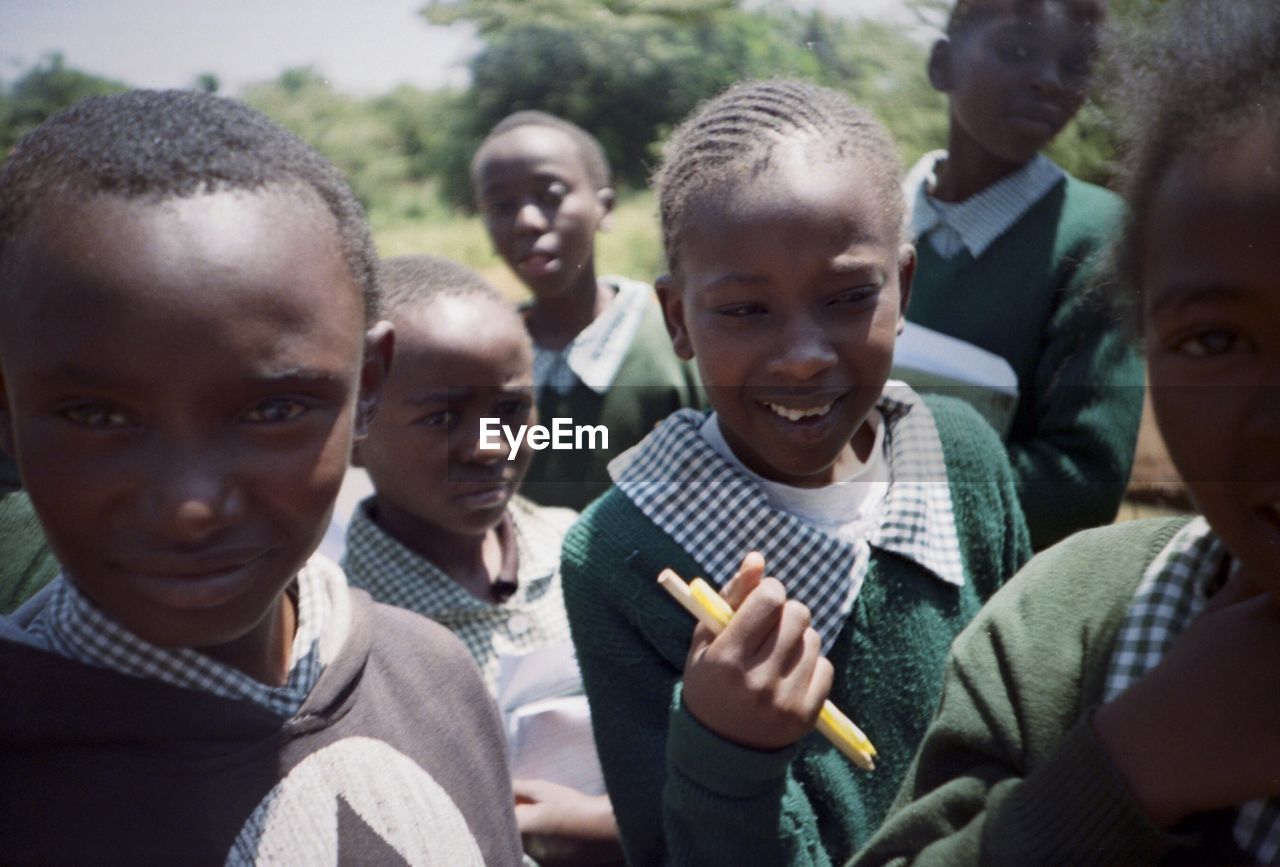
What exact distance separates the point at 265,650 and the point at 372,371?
9.5 inches

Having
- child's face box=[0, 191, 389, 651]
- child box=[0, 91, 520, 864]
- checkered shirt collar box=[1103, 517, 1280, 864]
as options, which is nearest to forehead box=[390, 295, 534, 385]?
child box=[0, 91, 520, 864]

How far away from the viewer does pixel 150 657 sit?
929mm

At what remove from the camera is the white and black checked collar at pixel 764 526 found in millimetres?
1210

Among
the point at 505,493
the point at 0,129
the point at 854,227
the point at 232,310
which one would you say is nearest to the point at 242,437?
the point at 232,310

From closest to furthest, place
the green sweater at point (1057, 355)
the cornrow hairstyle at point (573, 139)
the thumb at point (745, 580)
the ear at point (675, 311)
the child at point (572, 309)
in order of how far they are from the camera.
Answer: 1. the thumb at point (745, 580)
2. the ear at point (675, 311)
3. the green sweater at point (1057, 355)
4. the child at point (572, 309)
5. the cornrow hairstyle at point (573, 139)

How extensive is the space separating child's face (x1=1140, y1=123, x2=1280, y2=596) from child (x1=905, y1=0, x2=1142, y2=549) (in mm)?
943

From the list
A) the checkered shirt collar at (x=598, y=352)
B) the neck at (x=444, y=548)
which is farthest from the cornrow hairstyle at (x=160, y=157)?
the checkered shirt collar at (x=598, y=352)

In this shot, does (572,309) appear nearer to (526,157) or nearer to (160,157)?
(526,157)

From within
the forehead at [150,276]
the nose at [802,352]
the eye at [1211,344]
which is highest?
the eye at [1211,344]

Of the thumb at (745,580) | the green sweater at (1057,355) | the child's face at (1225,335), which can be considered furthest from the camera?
the green sweater at (1057,355)

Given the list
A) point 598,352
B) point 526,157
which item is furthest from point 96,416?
point 526,157

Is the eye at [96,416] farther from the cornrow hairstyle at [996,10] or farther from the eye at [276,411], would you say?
the cornrow hairstyle at [996,10]

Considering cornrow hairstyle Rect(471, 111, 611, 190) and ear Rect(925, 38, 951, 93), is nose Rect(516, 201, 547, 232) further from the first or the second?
ear Rect(925, 38, 951, 93)

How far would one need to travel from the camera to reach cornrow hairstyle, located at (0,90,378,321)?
0.87m
